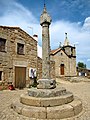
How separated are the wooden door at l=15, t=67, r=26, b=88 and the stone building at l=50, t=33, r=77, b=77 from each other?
14466 millimetres

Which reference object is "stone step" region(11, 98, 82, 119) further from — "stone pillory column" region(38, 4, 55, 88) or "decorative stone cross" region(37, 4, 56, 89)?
"stone pillory column" region(38, 4, 55, 88)

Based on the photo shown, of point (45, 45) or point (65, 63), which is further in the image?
point (65, 63)

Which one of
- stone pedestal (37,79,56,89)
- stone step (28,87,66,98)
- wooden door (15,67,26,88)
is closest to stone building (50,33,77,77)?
wooden door (15,67,26,88)

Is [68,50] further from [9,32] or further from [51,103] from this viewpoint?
[51,103]

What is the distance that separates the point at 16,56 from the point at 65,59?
59.7ft

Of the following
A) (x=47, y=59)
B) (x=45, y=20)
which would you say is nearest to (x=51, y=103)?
(x=47, y=59)

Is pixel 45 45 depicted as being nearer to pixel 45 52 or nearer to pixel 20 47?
pixel 45 52

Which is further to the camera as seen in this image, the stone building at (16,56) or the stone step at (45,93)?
the stone building at (16,56)

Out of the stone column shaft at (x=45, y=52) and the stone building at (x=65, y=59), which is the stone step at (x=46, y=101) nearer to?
the stone column shaft at (x=45, y=52)

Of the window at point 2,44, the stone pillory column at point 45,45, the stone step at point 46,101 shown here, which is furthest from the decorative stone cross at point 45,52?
the window at point 2,44

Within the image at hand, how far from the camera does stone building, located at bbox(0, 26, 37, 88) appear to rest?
1222 centimetres

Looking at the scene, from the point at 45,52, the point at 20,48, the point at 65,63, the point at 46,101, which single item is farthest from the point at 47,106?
the point at 65,63

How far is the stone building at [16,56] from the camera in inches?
481

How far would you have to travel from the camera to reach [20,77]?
1327cm
